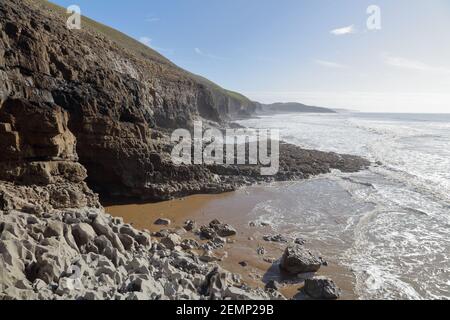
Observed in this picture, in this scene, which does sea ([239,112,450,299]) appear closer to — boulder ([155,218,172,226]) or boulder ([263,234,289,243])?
boulder ([263,234,289,243])

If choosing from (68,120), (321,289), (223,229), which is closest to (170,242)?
(223,229)

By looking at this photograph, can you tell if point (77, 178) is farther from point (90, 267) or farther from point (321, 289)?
point (321, 289)

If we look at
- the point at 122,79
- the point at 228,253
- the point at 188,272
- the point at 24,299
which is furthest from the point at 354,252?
the point at 122,79

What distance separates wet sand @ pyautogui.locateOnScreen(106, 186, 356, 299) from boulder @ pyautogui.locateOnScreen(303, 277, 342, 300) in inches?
14.5

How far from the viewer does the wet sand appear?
1090 cm

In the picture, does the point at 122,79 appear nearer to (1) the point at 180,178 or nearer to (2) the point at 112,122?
(2) the point at 112,122

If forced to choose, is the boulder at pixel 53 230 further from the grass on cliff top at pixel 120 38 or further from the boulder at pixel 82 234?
the grass on cliff top at pixel 120 38

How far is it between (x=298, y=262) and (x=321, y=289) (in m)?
1.47

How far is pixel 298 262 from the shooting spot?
1102cm

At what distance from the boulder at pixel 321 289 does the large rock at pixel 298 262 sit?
1094 mm

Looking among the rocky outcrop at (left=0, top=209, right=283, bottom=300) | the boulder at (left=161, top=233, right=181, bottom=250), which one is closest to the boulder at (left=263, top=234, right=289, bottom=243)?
the boulder at (left=161, top=233, right=181, bottom=250)

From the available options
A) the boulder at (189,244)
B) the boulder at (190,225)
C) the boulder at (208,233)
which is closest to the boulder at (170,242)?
the boulder at (189,244)

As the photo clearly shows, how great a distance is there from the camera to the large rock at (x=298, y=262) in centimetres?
1101

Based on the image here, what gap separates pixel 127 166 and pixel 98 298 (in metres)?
11.3
